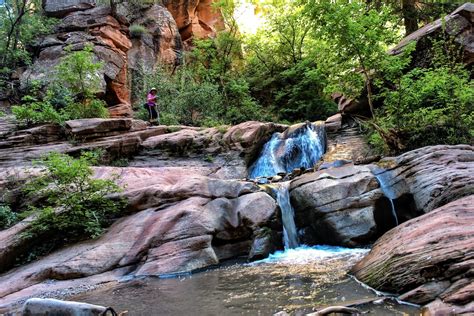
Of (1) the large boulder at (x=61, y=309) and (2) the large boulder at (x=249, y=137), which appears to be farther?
(2) the large boulder at (x=249, y=137)

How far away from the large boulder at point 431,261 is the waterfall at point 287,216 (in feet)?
9.68

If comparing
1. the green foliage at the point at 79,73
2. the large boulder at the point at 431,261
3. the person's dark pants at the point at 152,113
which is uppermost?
the green foliage at the point at 79,73

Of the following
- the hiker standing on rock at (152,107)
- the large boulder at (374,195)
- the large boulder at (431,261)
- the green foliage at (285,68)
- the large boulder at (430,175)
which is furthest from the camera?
the green foliage at (285,68)

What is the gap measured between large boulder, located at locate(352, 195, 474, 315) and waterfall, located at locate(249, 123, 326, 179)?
316 inches

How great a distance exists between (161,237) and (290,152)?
7.69 metres

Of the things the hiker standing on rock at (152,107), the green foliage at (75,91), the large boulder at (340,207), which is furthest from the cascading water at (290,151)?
the green foliage at (75,91)

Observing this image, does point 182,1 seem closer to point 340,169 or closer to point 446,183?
point 340,169

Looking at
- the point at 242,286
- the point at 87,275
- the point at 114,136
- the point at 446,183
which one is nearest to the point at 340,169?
the point at 446,183

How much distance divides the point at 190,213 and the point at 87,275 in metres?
2.68

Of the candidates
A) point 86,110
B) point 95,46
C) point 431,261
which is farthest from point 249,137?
point 95,46

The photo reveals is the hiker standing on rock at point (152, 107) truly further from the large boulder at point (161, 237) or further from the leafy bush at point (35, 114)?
the large boulder at point (161, 237)

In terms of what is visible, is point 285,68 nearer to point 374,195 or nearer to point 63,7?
point 63,7

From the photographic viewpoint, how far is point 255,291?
619cm

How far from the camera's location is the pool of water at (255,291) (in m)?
5.35
